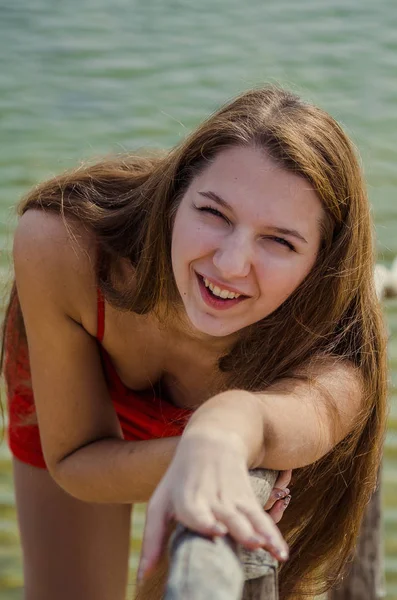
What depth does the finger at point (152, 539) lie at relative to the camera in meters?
1.38

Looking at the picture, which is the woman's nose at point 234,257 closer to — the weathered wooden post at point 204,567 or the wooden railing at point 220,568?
the wooden railing at point 220,568

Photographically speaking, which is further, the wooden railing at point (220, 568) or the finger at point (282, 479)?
the finger at point (282, 479)

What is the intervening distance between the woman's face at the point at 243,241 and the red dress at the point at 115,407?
0.53 metres

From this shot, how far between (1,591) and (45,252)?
1.89 meters

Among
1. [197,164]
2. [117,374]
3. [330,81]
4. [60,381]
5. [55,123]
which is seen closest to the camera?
[197,164]

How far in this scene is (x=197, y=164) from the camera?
2494mm

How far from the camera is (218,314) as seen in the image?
231 centimetres

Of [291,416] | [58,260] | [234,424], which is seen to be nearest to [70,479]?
[58,260]

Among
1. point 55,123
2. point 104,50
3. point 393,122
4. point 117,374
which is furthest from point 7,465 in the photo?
point 104,50

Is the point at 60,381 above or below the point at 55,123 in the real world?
below

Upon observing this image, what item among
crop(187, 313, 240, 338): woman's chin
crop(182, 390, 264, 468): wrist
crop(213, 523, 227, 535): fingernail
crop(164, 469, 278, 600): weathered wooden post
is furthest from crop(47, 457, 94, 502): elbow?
crop(213, 523, 227, 535): fingernail

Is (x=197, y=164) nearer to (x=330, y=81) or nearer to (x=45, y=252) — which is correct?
(x=45, y=252)

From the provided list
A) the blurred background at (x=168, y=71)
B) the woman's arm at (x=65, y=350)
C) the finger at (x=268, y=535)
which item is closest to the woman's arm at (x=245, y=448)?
the finger at (x=268, y=535)

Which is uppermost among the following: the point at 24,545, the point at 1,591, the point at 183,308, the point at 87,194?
the point at 87,194
